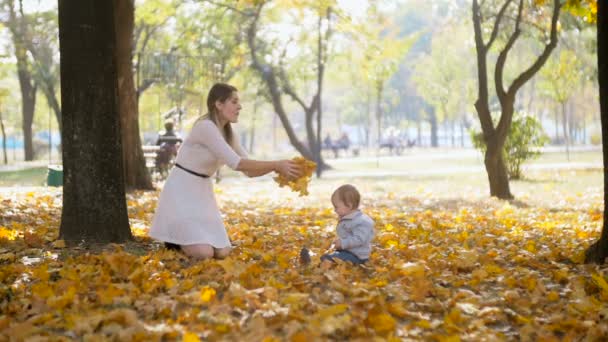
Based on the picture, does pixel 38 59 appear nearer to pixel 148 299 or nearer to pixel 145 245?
pixel 145 245

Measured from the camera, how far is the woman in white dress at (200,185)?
599cm

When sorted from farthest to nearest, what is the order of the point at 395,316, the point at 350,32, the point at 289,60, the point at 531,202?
1. the point at 289,60
2. the point at 350,32
3. the point at 531,202
4. the point at 395,316

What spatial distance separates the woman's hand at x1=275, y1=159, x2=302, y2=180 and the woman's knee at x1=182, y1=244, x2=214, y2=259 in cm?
91

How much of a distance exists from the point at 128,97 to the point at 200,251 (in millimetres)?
7873

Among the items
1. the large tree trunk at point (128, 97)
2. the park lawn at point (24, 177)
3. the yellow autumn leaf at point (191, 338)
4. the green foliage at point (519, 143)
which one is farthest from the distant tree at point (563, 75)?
the yellow autumn leaf at point (191, 338)

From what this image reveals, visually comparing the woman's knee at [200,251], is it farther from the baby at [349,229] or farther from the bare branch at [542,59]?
the bare branch at [542,59]

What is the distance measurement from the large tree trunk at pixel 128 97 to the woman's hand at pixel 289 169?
7.07 m

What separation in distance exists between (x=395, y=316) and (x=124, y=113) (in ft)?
32.2

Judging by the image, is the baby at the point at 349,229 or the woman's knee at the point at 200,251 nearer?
the baby at the point at 349,229

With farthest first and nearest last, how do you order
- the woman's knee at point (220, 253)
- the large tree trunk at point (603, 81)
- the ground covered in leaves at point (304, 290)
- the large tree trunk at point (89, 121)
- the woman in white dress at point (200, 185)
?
the large tree trunk at point (89, 121), the woman's knee at point (220, 253), the woman in white dress at point (200, 185), the large tree trunk at point (603, 81), the ground covered in leaves at point (304, 290)

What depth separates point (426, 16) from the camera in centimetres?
8038

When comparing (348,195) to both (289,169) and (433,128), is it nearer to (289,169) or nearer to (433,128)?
(289,169)

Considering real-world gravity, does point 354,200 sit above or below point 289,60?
below

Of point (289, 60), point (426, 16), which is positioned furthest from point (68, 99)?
point (426, 16)
